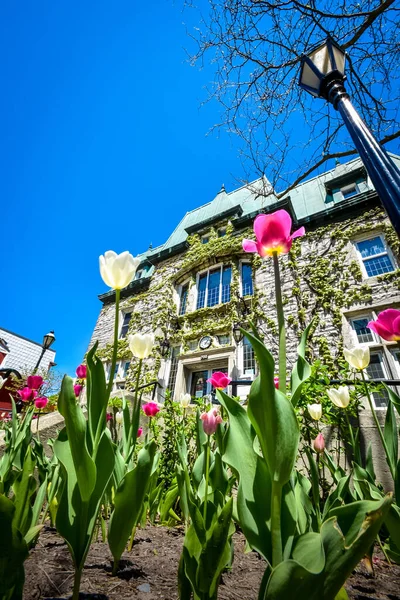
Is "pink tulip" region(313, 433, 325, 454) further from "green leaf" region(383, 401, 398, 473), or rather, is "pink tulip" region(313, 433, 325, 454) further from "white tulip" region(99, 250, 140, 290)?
"white tulip" region(99, 250, 140, 290)

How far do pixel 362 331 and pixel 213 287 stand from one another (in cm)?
530

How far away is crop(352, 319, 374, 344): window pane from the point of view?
656cm

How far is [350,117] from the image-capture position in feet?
5.00

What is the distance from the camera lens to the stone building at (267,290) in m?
6.78

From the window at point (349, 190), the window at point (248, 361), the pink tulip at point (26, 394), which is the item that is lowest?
the pink tulip at point (26, 394)

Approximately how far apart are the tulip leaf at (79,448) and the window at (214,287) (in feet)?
29.1

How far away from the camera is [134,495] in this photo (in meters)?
0.93

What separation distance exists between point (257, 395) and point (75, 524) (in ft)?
2.18

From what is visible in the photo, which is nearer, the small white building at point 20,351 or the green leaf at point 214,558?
the green leaf at point 214,558

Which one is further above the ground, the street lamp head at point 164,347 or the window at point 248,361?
the street lamp head at point 164,347

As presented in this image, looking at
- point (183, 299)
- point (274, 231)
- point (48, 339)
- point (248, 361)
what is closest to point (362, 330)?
point (248, 361)

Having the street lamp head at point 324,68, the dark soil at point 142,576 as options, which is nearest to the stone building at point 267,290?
the street lamp head at point 324,68

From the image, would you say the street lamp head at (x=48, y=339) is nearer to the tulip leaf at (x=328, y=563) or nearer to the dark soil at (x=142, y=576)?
the dark soil at (x=142, y=576)

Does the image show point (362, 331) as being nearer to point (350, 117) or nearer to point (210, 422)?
point (350, 117)
